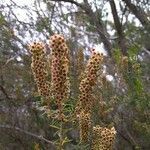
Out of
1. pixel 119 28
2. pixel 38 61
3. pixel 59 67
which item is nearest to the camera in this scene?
pixel 59 67

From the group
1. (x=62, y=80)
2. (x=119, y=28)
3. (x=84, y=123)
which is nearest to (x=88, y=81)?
(x=62, y=80)

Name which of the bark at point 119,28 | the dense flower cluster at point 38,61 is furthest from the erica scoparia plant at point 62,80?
the bark at point 119,28

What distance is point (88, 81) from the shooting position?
2.77 metres

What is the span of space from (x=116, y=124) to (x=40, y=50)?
5.84 meters

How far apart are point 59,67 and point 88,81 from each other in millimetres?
292

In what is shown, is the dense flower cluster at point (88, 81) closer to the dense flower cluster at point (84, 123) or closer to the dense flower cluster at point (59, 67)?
the dense flower cluster at point (84, 123)

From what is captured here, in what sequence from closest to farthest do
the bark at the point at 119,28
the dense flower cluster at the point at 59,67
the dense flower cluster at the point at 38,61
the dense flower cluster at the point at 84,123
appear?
the dense flower cluster at the point at 59,67 → the dense flower cluster at the point at 38,61 → the dense flower cluster at the point at 84,123 → the bark at the point at 119,28

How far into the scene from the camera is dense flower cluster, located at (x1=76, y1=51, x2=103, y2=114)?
8.82 feet

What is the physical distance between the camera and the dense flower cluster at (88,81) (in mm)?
2688

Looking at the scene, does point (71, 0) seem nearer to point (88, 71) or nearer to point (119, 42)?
point (119, 42)

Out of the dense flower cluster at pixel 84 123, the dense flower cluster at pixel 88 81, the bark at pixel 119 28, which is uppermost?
the bark at pixel 119 28

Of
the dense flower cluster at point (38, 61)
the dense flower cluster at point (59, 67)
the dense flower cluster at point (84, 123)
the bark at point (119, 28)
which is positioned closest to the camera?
the dense flower cluster at point (59, 67)

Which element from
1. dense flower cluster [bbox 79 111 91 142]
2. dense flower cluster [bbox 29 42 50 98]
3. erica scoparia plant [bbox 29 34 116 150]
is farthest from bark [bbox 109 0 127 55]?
dense flower cluster [bbox 29 42 50 98]

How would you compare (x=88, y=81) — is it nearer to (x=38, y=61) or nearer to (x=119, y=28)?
(x=38, y=61)
